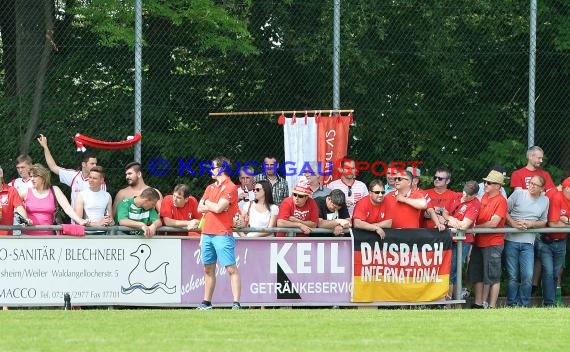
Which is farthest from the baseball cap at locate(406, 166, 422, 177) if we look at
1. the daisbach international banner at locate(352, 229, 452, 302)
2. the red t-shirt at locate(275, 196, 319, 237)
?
the red t-shirt at locate(275, 196, 319, 237)

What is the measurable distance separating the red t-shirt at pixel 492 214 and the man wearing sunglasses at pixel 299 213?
249cm

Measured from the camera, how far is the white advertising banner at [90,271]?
1706 cm

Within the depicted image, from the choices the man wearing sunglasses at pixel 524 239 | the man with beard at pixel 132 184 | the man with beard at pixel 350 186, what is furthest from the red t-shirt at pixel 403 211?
the man with beard at pixel 132 184

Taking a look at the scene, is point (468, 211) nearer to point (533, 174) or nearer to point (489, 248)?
point (489, 248)

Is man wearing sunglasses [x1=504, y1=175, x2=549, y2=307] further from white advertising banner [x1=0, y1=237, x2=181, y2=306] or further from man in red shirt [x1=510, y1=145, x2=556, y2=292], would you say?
white advertising banner [x1=0, y1=237, x2=181, y2=306]

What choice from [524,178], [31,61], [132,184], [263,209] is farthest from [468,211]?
[31,61]

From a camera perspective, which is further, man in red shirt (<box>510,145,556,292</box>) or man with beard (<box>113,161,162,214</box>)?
man in red shirt (<box>510,145,556,292</box>)

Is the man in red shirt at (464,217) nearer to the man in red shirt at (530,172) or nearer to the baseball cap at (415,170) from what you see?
the man in red shirt at (530,172)

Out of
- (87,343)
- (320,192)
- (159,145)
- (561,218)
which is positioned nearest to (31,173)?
(159,145)

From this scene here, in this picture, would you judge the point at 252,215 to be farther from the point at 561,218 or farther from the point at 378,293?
the point at 561,218

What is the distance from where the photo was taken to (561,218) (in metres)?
19.1

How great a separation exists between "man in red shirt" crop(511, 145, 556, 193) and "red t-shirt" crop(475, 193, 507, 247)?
1.09 meters

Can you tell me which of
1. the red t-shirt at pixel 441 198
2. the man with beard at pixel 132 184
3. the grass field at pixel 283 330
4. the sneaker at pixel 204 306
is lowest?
the sneaker at pixel 204 306

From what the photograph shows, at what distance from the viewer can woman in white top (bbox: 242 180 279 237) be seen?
59.0ft
